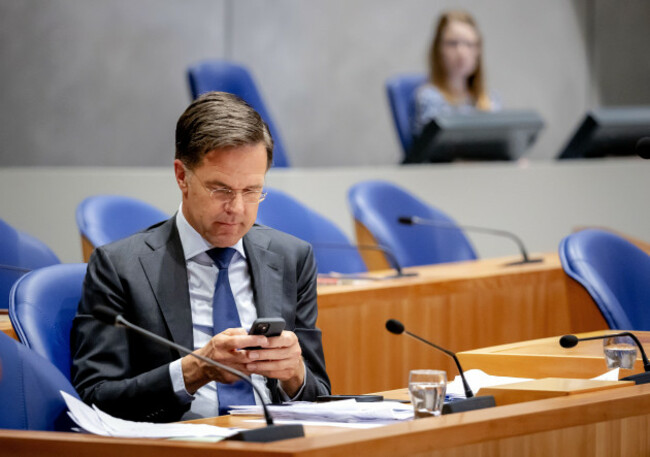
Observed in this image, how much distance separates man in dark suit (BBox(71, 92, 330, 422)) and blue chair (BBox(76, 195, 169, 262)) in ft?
3.12

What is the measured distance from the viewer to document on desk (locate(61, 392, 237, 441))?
1502 mm

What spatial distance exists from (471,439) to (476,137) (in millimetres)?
3335

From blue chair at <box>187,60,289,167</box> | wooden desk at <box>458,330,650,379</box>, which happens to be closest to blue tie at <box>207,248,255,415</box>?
wooden desk at <box>458,330,650,379</box>

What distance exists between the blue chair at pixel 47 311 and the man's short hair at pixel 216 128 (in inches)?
13.6

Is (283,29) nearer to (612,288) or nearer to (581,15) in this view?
(581,15)

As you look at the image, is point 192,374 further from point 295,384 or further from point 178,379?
point 295,384

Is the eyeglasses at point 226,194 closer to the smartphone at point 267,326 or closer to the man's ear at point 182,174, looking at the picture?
the man's ear at point 182,174

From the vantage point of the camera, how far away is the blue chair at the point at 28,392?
5.67ft

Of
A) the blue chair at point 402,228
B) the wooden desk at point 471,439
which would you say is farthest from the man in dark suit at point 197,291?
the blue chair at point 402,228

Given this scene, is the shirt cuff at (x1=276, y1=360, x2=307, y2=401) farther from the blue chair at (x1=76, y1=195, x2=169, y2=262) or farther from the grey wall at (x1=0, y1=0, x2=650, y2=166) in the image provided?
the grey wall at (x1=0, y1=0, x2=650, y2=166)

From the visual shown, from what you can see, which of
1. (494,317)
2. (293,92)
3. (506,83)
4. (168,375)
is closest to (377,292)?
(494,317)

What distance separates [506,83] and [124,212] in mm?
4862

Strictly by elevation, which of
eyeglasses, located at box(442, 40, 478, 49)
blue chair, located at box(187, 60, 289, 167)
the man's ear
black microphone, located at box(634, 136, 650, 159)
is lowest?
the man's ear

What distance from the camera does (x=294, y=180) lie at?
4.53m
